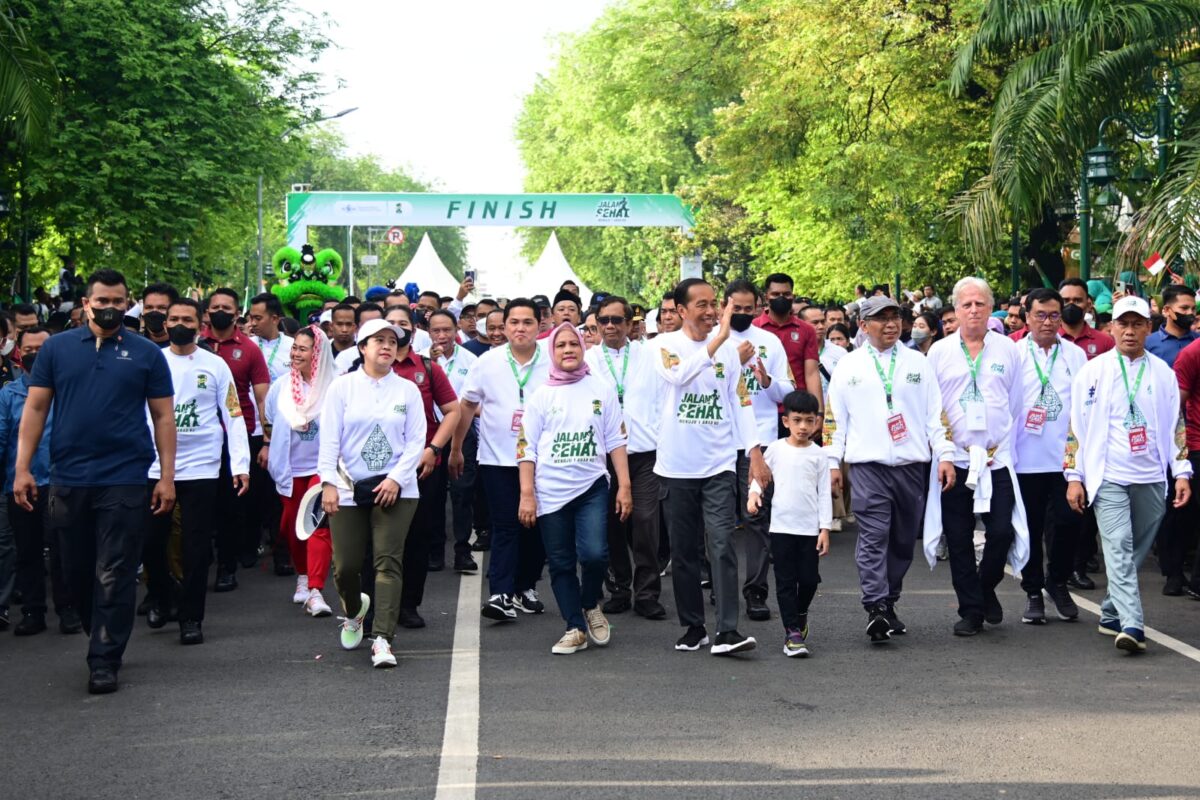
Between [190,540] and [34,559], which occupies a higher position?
[190,540]

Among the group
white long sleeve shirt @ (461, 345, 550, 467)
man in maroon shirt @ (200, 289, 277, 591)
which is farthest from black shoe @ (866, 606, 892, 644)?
man in maroon shirt @ (200, 289, 277, 591)

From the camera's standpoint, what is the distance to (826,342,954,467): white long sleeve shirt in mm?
9328

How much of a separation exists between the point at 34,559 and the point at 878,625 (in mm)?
5217

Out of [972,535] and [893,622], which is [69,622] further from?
[972,535]

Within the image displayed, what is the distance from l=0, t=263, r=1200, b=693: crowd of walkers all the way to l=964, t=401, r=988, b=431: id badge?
0.04 feet

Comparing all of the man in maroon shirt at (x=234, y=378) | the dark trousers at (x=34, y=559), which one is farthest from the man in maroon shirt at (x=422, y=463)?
the dark trousers at (x=34, y=559)

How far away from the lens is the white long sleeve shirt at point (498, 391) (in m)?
10.5

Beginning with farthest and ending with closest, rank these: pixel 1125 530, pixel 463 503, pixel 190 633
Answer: pixel 463 503 < pixel 190 633 < pixel 1125 530

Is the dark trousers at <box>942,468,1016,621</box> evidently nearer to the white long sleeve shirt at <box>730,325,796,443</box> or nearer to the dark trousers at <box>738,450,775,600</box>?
the dark trousers at <box>738,450,775,600</box>

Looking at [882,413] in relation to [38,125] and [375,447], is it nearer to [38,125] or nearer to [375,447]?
[375,447]

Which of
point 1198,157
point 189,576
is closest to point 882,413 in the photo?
point 189,576

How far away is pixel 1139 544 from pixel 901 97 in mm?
18874

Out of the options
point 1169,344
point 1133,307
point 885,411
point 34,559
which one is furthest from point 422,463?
point 1169,344

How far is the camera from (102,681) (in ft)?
27.3
